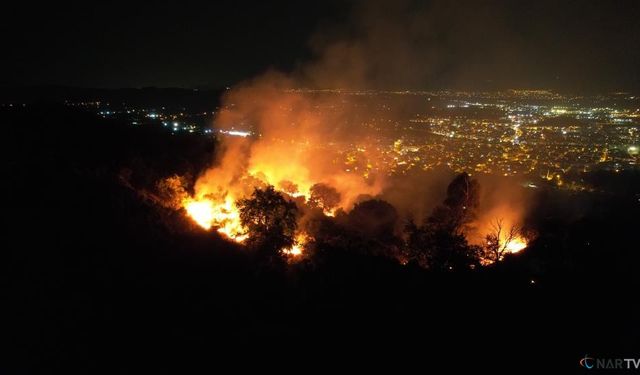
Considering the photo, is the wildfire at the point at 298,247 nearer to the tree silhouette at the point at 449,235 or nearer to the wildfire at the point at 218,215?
the wildfire at the point at 218,215

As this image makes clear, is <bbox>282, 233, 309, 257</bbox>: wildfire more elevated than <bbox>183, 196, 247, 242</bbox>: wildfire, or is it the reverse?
<bbox>183, 196, 247, 242</bbox>: wildfire

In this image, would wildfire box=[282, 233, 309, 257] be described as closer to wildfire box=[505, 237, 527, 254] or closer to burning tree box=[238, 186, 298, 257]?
burning tree box=[238, 186, 298, 257]

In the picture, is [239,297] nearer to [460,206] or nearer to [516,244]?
[516,244]

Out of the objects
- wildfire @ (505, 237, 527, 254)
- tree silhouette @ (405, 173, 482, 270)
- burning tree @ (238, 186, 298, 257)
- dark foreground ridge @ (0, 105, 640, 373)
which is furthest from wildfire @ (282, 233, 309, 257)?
wildfire @ (505, 237, 527, 254)

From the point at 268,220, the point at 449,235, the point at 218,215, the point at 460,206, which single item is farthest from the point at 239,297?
the point at 460,206

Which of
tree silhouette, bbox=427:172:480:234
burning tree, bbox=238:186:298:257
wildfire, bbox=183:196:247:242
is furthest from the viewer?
tree silhouette, bbox=427:172:480:234
